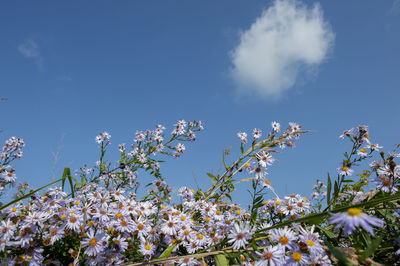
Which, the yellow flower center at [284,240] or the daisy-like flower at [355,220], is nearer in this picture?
the daisy-like flower at [355,220]

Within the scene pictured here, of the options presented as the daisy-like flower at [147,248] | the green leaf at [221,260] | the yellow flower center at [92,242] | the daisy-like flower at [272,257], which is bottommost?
the daisy-like flower at [272,257]

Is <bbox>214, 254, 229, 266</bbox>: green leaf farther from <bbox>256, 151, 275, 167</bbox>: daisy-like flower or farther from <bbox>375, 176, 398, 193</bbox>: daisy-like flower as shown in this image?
<bbox>375, 176, 398, 193</bbox>: daisy-like flower

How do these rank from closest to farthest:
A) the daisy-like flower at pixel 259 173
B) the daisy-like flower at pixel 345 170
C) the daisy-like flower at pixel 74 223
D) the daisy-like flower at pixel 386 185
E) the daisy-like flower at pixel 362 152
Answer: the daisy-like flower at pixel 74 223 < the daisy-like flower at pixel 386 185 < the daisy-like flower at pixel 259 173 < the daisy-like flower at pixel 345 170 < the daisy-like flower at pixel 362 152

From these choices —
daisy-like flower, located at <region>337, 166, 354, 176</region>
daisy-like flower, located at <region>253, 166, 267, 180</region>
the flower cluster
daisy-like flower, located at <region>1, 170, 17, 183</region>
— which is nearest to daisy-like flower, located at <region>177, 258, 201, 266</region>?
the flower cluster

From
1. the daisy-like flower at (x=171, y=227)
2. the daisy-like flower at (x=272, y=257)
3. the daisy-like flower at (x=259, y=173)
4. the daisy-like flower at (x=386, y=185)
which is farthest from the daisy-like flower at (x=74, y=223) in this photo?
the daisy-like flower at (x=386, y=185)

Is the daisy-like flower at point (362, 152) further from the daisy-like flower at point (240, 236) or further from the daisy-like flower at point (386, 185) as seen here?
the daisy-like flower at point (240, 236)

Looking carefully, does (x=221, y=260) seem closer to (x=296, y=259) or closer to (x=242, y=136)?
(x=296, y=259)

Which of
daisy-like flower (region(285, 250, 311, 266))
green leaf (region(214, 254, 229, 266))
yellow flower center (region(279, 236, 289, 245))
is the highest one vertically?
green leaf (region(214, 254, 229, 266))

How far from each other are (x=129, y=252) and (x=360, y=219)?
124 centimetres

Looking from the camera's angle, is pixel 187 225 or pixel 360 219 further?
pixel 187 225

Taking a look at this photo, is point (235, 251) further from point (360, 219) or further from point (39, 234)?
point (39, 234)

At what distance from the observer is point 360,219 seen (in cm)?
84

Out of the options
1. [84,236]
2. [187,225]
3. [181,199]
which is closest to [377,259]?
[187,225]

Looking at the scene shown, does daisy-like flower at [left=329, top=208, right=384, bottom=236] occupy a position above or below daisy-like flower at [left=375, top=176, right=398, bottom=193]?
below
